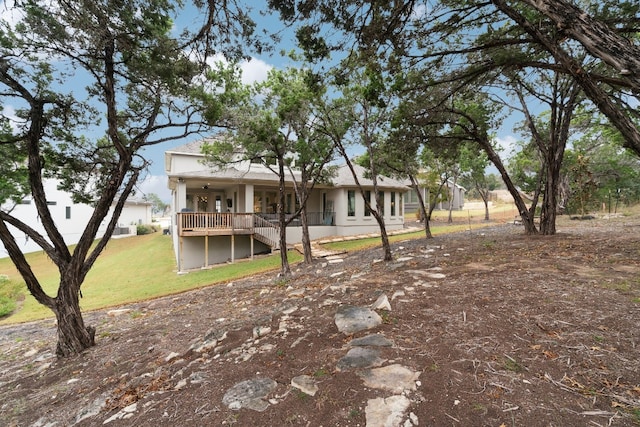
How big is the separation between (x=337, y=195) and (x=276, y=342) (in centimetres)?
1635

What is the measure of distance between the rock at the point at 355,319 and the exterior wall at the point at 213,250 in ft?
41.1

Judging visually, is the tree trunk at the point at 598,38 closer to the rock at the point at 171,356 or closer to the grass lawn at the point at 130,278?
the rock at the point at 171,356

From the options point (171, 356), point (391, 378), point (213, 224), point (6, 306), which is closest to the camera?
point (391, 378)

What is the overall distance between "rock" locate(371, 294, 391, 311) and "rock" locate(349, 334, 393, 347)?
31.6 inches

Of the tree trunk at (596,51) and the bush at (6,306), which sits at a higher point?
the tree trunk at (596,51)

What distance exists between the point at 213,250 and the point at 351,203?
9.15 metres

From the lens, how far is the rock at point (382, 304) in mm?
4051

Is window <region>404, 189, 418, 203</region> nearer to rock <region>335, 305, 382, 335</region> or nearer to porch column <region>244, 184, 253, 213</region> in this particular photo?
porch column <region>244, 184, 253, 213</region>

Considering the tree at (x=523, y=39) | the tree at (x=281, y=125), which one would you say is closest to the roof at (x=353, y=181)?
the tree at (x=281, y=125)

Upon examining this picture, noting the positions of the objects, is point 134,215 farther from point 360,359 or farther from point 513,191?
point 360,359

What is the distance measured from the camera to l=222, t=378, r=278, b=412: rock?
246 centimetres

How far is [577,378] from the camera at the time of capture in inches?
89.5

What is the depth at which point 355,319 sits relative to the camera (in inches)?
148

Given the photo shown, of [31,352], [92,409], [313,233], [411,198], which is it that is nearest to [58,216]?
[313,233]
